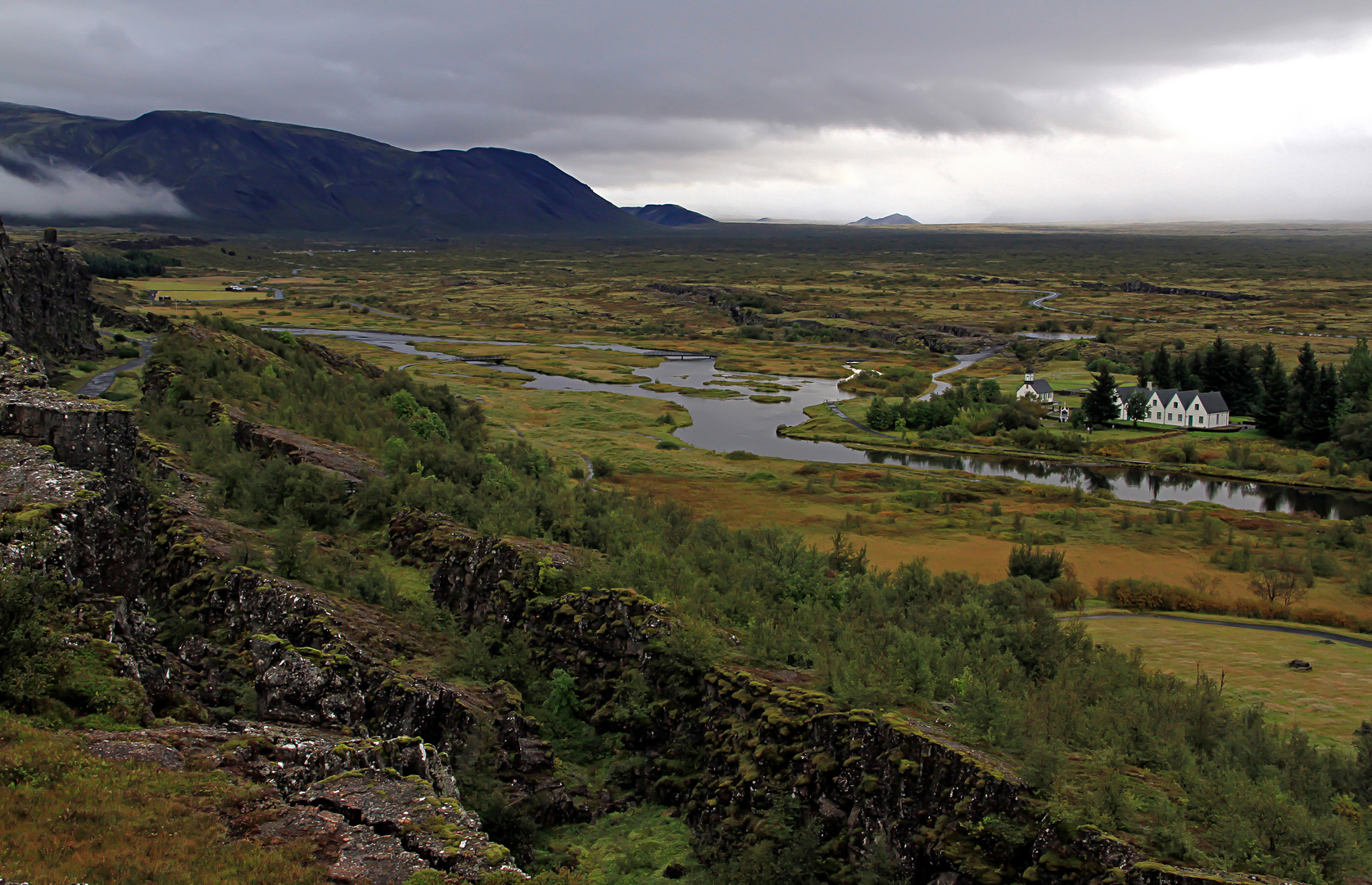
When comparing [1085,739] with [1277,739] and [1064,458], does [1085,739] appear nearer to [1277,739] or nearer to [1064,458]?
[1277,739]

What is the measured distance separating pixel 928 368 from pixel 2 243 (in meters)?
96.8

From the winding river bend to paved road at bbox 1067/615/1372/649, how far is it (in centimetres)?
2807

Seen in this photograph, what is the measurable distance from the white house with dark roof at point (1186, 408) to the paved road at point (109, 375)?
7945cm

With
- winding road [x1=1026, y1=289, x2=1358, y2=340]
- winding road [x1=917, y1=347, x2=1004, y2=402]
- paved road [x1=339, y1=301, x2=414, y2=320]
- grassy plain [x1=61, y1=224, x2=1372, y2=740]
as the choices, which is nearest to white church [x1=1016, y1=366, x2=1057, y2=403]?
grassy plain [x1=61, y1=224, x2=1372, y2=740]

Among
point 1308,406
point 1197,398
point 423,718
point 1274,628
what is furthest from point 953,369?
point 423,718

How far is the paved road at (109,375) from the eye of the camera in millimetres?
36216

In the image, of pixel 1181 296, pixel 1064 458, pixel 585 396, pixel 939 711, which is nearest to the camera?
pixel 939 711

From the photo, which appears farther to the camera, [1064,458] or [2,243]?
[1064,458]

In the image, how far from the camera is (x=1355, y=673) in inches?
1075

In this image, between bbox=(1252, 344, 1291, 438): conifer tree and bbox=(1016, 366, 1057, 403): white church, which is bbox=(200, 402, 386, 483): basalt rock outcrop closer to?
bbox=(1016, 366, 1057, 403): white church

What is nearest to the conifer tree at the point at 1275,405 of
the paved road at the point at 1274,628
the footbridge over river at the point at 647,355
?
the paved road at the point at 1274,628

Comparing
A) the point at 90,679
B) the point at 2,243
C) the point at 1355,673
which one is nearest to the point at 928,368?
the point at 1355,673

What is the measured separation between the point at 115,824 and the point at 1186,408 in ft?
302

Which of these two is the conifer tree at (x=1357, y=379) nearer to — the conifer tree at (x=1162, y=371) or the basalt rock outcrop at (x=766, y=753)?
the conifer tree at (x=1162, y=371)
